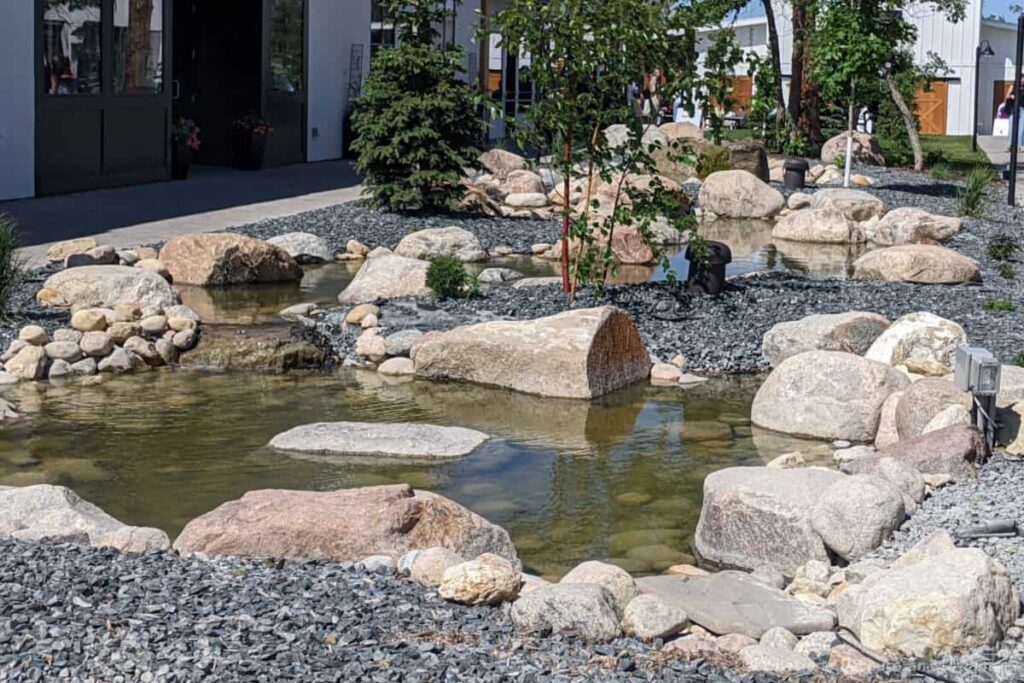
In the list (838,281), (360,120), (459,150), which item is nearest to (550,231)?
(459,150)

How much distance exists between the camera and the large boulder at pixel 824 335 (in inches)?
420

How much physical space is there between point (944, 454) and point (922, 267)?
6416mm

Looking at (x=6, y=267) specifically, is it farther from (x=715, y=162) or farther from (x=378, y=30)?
(x=378, y=30)

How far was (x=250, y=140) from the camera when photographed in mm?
23812

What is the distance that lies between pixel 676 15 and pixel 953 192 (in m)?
13.5

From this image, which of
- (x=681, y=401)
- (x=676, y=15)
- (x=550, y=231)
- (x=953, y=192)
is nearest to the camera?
(x=681, y=401)

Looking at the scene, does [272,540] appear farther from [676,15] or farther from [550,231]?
[550,231]

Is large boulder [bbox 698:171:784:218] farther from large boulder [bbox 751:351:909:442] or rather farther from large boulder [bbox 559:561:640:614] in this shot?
large boulder [bbox 559:561:640:614]

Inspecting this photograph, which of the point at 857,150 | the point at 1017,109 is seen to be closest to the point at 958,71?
the point at 857,150

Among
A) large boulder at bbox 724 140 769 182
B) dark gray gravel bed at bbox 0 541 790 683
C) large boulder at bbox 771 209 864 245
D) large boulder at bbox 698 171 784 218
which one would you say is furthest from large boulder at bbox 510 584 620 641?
large boulder at bbox 724 140 769 182

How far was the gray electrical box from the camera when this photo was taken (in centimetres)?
773

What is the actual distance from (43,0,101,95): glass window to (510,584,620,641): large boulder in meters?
14.9

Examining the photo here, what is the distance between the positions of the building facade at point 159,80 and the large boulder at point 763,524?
10441 millimetres

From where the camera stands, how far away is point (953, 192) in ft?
78.8
